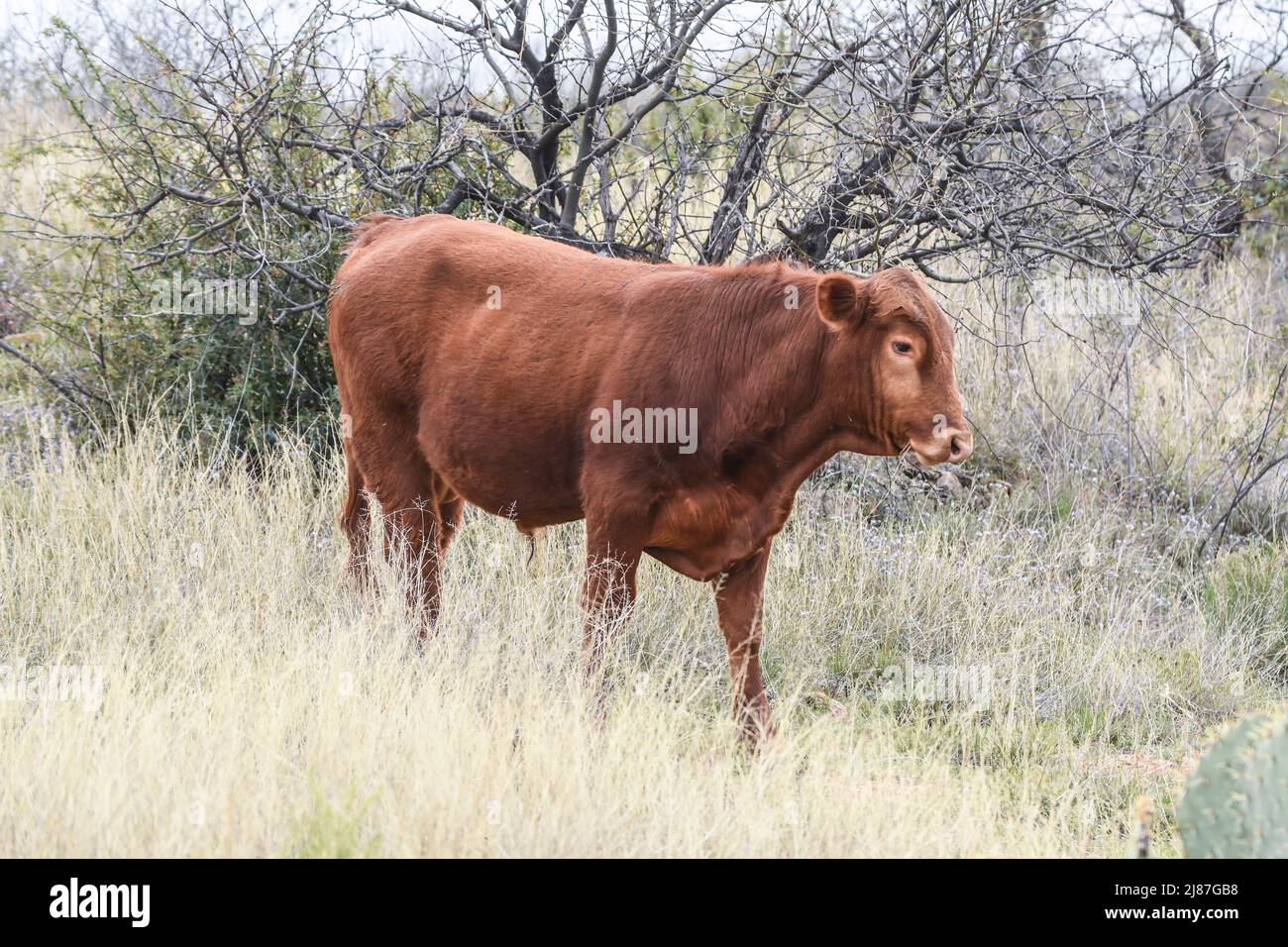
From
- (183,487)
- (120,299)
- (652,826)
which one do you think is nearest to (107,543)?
(183,487)

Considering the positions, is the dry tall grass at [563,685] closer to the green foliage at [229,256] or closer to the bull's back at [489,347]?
the green foliage at [229,256]

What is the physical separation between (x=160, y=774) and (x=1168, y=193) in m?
5.56

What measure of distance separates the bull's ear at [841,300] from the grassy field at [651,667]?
4.32 feet

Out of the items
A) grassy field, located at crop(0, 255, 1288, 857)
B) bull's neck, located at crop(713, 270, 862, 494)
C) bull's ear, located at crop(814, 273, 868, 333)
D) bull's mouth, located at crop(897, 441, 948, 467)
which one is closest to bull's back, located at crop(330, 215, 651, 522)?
bull's neck, located at crop(713, 270, 862, 494)

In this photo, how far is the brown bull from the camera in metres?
4.21

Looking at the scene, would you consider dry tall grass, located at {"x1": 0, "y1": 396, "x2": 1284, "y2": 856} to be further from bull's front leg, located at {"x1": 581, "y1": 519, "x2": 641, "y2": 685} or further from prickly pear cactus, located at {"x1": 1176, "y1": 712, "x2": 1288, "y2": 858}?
prickly pear cactus, located at {"x1": 1176, "y1": 712, "x2": 1288, "y2": 858}

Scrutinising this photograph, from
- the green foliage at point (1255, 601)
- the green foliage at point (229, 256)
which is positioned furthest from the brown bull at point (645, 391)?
the green foliage at point (1255, 601)

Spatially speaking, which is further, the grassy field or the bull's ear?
the bull's ear

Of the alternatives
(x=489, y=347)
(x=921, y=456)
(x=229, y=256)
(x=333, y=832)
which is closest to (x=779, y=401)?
(x=921, y=456)

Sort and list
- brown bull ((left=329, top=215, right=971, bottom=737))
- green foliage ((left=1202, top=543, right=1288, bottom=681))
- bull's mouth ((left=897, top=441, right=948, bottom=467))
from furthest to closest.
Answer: green foliage ((left=1202, top=543, right=1288, bottom=681)) → brown bull ((left=329, top=215, right=971, bottom=737)) → bull's mouth ((left=897, top=441, right=948, bottom=467))

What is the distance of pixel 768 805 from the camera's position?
3.76m

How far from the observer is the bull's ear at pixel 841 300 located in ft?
13.5

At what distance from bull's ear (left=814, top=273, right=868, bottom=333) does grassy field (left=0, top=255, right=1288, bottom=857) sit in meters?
1.32
